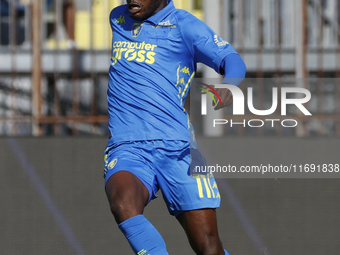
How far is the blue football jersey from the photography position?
301 cm

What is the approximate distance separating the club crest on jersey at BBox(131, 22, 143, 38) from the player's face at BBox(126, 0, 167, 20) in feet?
0.14

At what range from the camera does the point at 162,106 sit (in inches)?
119

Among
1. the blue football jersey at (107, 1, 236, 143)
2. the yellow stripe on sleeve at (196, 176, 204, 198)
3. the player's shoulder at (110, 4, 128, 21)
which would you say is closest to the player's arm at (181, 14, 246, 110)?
the blue football jersey at (107, 1, 236, 143)

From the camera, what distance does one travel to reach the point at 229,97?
8.84 ft

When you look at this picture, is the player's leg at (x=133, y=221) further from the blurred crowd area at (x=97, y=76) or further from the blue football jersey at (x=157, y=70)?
the blurred crowd area at (x=97, y=76)

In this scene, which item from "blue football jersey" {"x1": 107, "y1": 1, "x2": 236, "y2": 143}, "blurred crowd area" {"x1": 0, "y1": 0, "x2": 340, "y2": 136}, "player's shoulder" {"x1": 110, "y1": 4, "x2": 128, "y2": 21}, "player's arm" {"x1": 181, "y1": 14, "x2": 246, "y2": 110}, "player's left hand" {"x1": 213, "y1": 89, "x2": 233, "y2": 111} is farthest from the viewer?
"blurred crowd area" {"x1": 0, "y1": 0, "x2": 340, "y2": 136}

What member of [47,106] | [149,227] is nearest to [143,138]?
[149,227]

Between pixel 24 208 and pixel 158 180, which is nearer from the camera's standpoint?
pixel 158 180

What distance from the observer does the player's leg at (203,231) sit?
2939mm

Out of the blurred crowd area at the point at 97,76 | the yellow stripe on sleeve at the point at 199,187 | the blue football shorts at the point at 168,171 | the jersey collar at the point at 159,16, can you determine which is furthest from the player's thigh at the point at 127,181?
the blurred crowd area at the point at 97,76

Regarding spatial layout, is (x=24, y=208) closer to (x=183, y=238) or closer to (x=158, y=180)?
(x=183, y=238)

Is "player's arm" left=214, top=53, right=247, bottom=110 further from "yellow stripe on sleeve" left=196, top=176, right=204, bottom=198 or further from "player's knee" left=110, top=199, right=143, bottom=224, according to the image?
"player's knee" left=110, top=199, right=143, bottom=224

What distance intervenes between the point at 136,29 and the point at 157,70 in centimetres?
25

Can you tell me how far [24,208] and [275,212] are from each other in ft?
6.49
